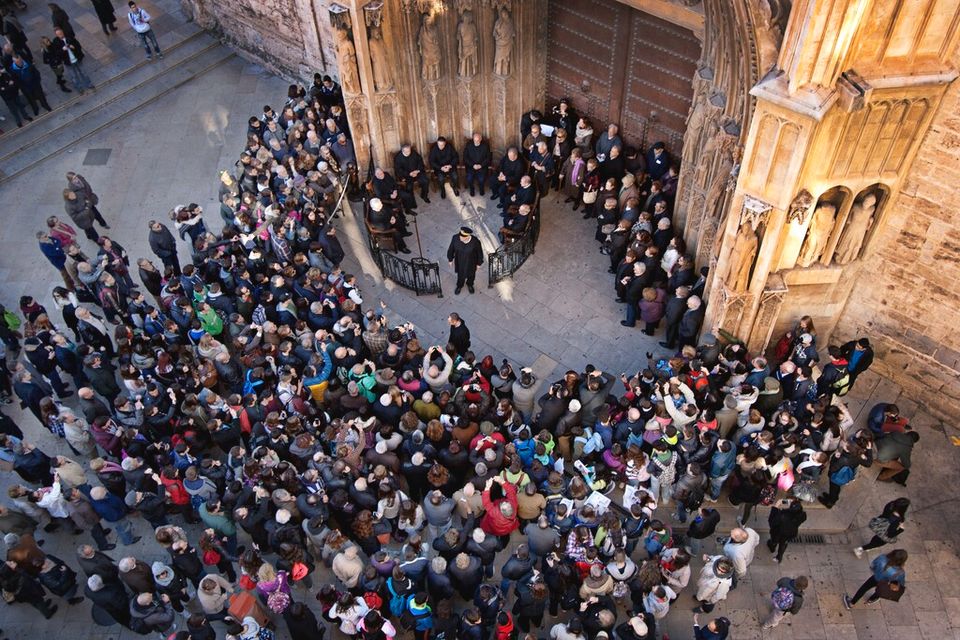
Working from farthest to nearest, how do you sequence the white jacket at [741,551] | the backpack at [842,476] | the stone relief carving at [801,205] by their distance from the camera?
the backpack at [842,476], the stone relief carving at [801,205], the white jacket at [741,551]

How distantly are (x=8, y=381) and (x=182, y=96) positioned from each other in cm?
952

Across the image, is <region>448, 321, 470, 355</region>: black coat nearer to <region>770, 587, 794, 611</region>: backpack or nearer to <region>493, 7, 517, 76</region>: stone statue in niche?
<region>493, 7, 517, 76</region>: stone statue in niche

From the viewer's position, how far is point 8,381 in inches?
608

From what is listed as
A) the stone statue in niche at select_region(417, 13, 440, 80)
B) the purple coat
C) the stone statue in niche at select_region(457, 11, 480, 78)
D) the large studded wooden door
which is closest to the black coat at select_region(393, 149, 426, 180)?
the stone statue in niche at select_region(417, 13, 440, 80)

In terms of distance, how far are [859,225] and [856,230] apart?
133mm

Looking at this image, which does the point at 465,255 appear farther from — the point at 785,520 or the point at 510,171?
the point at 785,520

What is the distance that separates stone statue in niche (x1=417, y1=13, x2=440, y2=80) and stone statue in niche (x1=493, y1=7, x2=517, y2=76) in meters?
1.19

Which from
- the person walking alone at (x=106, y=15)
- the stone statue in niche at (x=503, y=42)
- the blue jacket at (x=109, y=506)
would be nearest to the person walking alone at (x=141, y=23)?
the person walking alone at (x=106, y=15)

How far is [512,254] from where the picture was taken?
16.8m

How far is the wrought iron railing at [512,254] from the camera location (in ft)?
54.7

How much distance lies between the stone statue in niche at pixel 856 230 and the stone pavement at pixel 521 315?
2.75 meters

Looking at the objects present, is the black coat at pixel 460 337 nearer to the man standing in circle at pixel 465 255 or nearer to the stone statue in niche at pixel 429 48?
the man standing in circle at pixel 465 255

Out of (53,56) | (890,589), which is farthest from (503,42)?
(890,589)

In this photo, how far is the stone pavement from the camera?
40.8ft
